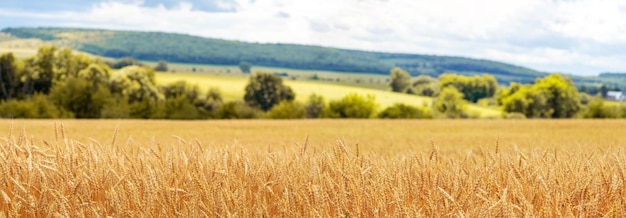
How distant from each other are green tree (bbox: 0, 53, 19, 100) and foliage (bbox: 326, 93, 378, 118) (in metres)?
34.1

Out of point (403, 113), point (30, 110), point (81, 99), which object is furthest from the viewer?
point (403, 113)

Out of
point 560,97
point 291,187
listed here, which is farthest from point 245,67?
point 291,187

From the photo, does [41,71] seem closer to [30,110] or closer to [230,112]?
[30,110]

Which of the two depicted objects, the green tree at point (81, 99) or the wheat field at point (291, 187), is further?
the green tree at point (81, 99)

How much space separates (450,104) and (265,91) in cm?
2292

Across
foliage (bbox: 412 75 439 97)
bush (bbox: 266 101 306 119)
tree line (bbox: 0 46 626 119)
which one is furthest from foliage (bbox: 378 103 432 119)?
foliage (bbox: 412 75 439 97)

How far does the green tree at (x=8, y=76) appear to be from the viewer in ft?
242

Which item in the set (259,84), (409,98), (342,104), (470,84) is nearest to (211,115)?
(342,104)

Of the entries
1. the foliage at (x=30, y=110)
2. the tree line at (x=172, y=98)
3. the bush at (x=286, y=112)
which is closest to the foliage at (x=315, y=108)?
the tree line at (x=172, y=98)

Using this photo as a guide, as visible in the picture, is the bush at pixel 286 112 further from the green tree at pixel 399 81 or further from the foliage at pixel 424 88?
the green tree at pixel 399 81

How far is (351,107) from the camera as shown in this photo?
7212cm

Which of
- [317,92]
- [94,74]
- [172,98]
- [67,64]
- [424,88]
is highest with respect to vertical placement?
[67,64]

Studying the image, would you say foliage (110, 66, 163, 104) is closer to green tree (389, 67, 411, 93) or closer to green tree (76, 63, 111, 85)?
green tree (76, 63, 111, 85)

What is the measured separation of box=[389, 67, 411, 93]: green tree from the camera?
5463 inches
